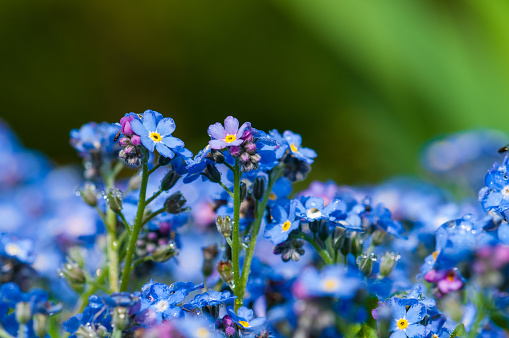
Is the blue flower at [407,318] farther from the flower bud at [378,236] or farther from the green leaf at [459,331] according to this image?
the flower bud at [378,236]

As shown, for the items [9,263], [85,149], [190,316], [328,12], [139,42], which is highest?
[139,42]

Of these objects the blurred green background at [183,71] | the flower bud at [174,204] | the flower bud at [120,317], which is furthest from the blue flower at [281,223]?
the blurred green background at [183,71]

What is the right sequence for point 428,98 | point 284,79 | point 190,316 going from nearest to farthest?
point 190,316, point 428,98, point 284,79

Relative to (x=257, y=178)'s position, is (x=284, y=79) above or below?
above

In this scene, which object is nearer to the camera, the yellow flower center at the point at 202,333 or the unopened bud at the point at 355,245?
the yellow flower center at the point at 202,333

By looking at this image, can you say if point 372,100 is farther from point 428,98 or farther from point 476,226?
point 476,226

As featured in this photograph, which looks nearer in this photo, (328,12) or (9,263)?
(9,263)

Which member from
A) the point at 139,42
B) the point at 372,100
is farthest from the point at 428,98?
the point at 139,42
